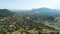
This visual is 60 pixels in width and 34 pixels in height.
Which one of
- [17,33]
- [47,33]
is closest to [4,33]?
[17,33]

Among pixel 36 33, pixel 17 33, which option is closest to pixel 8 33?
pixel 17 33

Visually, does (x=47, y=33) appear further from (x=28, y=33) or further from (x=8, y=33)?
(x=8, y=33)

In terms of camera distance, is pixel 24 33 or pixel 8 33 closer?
pixel 24 33

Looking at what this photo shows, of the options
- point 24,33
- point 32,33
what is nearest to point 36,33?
point 32,33

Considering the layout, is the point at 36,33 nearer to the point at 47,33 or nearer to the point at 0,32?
the point at 47,33

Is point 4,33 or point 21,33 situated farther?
point 4,33

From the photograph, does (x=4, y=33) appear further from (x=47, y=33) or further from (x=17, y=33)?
(x=47, y=33)

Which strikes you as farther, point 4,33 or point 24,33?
point 4,33
